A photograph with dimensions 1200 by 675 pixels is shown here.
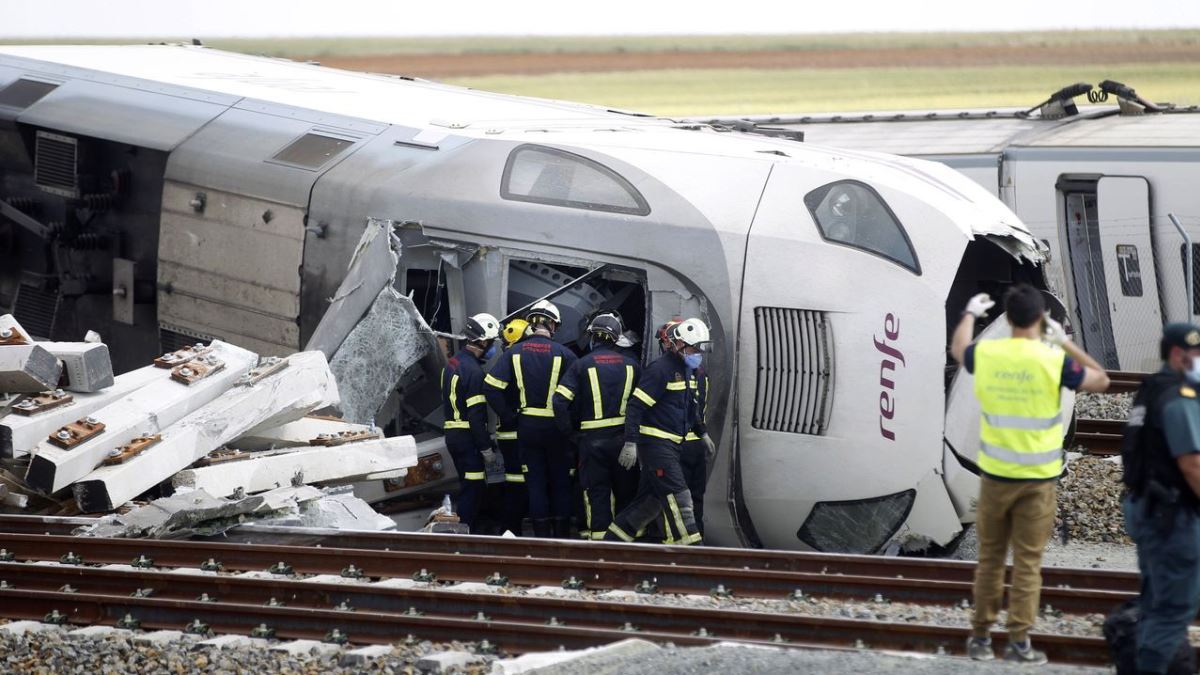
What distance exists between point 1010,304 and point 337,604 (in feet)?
13.4

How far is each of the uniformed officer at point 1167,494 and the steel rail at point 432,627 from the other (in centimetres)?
72

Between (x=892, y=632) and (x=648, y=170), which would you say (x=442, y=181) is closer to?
(x=648, y=170)

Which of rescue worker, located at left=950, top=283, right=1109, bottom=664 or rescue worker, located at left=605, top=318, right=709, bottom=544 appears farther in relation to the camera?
rescue worker, located at left=605, top=318, right=709, bottom=544

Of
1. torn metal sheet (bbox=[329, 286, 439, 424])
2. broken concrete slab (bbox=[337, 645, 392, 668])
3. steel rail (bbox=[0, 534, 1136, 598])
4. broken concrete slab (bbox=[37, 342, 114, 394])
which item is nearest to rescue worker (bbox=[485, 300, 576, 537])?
torn metal sheet (bbox=[329, 286, 439, 424])

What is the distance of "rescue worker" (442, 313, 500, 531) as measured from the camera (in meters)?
11.0

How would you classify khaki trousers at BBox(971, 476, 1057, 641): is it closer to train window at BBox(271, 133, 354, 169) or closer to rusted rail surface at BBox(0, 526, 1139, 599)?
rusted rail surface at BBox(0, 526, 1139, 599)

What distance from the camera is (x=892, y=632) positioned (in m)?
7.66

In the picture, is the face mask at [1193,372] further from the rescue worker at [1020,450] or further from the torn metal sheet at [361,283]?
the torn metal sheet at [361,283]

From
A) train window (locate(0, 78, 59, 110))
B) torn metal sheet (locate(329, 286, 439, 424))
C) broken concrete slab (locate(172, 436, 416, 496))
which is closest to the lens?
broken concrete slab (locate(172, 436, 416, 496))

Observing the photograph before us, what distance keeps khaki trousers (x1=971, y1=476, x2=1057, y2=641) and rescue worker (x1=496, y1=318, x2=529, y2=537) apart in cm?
464

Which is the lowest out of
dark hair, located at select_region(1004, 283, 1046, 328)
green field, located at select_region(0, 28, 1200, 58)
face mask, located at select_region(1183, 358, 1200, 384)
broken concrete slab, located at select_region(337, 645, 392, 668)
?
broken concrete slab, located at select_region(337, 645, 392, 668)

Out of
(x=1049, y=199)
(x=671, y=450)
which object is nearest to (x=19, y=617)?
(x=671, y=450)

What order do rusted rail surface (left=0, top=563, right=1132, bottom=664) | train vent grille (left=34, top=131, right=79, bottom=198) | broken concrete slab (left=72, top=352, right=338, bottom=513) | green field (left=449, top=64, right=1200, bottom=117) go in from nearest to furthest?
1. rusted rail surface (left=0, top=563, right=1132, bottom=664)
2. broken concrete slab (left=72, top=352, right=338, bottom=513)
3. train vent grille (left=34, top=131, right=79, bottom=198)
4. green field (left=449, top=64, right=1200, bottom=117)

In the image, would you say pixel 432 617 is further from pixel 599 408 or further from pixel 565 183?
pixel 565 183
